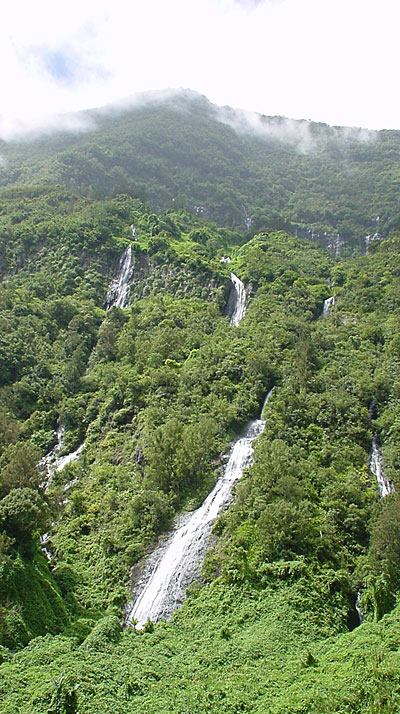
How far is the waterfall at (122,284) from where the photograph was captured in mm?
65750

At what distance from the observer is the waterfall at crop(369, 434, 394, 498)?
30719 millimetres

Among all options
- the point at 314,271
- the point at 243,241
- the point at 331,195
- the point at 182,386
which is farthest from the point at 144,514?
the point at 331,195

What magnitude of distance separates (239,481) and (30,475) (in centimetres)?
1314

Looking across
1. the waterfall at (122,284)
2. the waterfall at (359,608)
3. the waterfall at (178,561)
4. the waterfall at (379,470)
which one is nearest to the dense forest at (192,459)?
the waterfall at (359,608)

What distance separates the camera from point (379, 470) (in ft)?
105

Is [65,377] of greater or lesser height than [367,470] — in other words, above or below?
above

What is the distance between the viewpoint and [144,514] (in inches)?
1262

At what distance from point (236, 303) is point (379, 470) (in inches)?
1308

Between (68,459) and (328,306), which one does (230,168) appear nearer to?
(328,306)

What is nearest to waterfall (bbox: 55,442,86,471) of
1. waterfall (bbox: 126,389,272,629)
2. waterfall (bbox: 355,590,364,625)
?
waterfall (bbox: 126,389,272,629)

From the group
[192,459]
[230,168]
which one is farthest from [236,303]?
[230,168]

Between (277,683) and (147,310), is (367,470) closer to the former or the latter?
(277,683)

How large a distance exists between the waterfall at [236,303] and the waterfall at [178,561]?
27.6 m

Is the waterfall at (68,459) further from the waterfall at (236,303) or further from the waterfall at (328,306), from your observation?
the waterfall at (328,306)
